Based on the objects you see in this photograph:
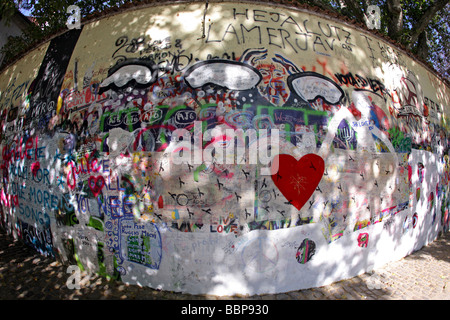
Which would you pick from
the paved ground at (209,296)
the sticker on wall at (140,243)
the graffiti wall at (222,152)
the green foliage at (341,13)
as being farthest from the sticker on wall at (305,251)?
the green foliage at (341,13)

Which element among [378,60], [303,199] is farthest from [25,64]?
[378,60]

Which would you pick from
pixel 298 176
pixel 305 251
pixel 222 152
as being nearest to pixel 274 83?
pixel 222 152

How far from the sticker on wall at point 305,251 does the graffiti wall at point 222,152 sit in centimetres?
2

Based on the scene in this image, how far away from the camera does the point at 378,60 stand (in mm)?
5465

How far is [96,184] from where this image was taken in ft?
14.6

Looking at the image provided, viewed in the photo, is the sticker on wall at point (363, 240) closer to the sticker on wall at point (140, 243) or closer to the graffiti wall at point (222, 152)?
the graffiti wall at point (222, 152)

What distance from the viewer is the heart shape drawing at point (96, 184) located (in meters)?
4.40

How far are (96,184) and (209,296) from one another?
2.62 m

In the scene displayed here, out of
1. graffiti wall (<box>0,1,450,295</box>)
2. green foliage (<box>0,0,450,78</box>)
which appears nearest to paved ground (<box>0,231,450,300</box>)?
graffiti wall (<box>0,1,450,295</box>)

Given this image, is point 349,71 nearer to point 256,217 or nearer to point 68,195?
point 256,217

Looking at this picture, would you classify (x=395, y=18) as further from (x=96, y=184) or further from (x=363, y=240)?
(x=96, y=184)

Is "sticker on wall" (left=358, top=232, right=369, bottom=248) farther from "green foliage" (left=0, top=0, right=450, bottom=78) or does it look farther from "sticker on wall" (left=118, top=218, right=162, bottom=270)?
"green foliage" (left=0, top=0, right=450, bottom=78)

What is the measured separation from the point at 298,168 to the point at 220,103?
1607 millimetres

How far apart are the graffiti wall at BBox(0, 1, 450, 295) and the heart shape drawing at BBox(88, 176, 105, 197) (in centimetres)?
2
